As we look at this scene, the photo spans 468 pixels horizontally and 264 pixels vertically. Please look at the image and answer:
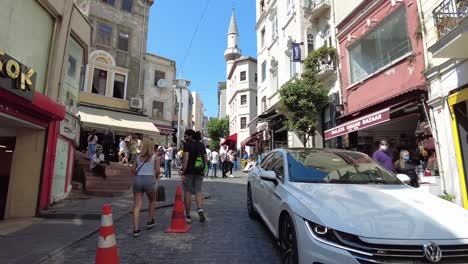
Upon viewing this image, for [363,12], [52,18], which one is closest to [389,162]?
[363,12]

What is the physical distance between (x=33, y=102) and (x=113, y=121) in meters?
14.2

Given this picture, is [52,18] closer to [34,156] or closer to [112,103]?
[34,156]

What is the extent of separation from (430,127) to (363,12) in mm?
5846

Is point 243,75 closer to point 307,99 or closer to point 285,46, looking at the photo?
A: point 285,46

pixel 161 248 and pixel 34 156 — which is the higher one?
pixel 34 156

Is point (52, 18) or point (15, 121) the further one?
point (52, 18)

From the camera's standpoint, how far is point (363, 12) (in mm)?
12633

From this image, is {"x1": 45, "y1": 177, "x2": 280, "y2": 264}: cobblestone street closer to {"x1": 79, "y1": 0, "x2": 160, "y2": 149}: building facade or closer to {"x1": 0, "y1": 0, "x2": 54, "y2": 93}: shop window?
{"x1": 0, "y1": 0, "x2": 54, "y2": 93}: shop window

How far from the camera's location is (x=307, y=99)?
14.8m

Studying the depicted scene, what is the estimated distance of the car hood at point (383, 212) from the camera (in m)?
2.75

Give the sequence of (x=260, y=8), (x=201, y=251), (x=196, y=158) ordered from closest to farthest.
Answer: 1. (x=201, y=251)
2. (x=196, y=158)
3. (x=260, y=8)

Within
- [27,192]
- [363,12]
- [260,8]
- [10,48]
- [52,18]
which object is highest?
[260,8]

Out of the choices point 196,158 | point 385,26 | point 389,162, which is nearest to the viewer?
point 196,158

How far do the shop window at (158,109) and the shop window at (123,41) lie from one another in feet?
20.2
